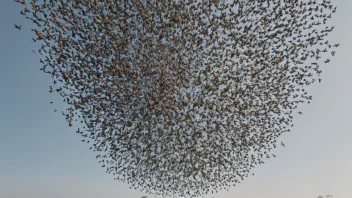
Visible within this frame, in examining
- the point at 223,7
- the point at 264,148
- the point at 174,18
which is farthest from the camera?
the point at 264,148

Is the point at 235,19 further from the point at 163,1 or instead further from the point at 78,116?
the point at 78,116

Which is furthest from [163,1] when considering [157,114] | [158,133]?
[158,133]

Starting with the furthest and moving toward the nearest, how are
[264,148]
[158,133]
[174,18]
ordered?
[264,148], [158,133], [174,18]

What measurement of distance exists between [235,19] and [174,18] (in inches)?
113

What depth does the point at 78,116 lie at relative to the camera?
13.7 metres

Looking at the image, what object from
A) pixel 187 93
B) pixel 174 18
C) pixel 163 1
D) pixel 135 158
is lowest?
pixel 135 158

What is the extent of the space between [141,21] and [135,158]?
871 centimetres

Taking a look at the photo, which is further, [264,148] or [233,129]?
[264,148]

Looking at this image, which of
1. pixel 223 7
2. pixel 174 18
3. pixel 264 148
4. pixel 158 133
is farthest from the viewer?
pixel 264 148

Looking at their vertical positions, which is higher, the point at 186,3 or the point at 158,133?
the point at 186,3

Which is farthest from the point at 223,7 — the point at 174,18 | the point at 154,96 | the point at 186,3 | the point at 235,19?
the point at 154,96

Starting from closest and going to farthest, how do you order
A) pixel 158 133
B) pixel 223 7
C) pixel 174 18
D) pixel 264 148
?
pixel 174 18
pixel 223 7
pixel 158 133
pixel 264 148

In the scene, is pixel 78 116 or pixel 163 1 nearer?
pixel 163 1

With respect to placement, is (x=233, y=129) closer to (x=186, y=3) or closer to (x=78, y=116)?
(x=186, y=3)
